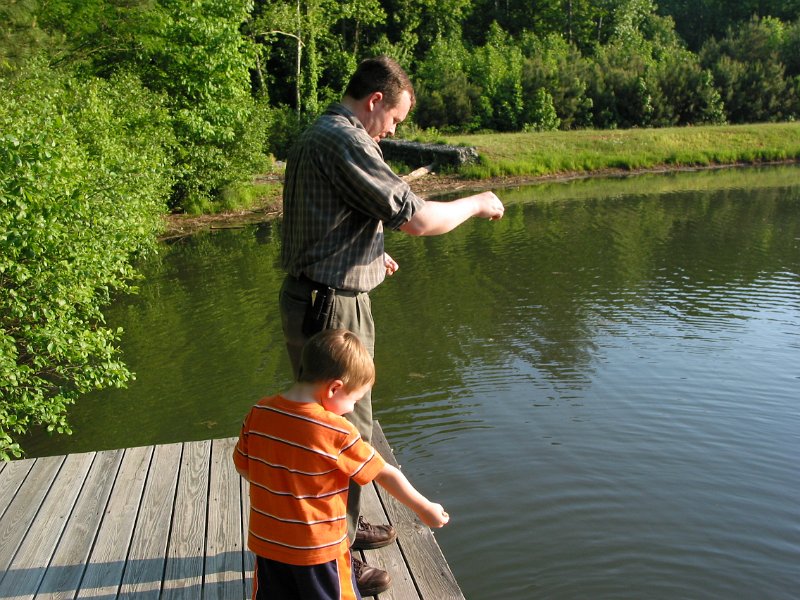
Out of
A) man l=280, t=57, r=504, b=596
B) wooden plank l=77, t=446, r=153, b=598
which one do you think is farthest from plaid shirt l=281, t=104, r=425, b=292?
wooden plank l=77, t=446, r=153, b=598

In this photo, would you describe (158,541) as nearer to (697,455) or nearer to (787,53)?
(697,455)

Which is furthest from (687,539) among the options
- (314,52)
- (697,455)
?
(314,52)

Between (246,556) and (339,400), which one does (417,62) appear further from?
(339,400)

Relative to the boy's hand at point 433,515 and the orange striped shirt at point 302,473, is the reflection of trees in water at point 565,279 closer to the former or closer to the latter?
the boy's hand at point 433,515

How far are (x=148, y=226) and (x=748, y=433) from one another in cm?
874

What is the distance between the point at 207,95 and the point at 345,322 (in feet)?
54.4

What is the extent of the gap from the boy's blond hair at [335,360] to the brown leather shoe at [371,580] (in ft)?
Result: 3.29

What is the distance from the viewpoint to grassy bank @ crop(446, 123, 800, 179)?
27594mm

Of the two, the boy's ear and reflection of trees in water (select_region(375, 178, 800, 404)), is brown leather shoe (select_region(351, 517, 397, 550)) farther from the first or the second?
reflection of trees in water (select_region(375, 178, 800, 404))

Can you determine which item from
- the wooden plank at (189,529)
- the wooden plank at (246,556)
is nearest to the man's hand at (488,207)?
the wooden plank at (246,556)

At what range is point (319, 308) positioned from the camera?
10.5 ft

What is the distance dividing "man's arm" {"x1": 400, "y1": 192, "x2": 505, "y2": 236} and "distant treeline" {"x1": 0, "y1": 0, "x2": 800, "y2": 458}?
3465mm

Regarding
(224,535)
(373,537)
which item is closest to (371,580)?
(373,537)

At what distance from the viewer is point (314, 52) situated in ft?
117
